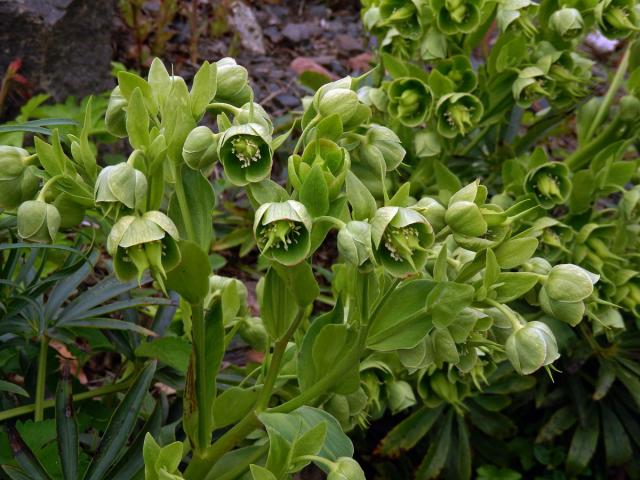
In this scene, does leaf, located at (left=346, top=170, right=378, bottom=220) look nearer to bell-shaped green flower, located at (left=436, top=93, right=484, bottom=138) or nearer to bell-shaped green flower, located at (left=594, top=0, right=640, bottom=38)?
bell-shaped green flower, located at (left=436, top=93, right=484, bottom=138)

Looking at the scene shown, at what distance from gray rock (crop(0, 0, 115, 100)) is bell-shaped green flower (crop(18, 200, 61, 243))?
1.42 metres

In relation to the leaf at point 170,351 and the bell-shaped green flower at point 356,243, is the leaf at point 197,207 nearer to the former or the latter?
the bell-shaped green flower at point 356,243

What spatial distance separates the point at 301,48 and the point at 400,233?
2.24 meters

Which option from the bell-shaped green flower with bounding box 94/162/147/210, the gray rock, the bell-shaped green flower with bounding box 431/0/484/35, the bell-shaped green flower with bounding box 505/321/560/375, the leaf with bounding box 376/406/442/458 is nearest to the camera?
the bell-shaped green flower with bounding box 94/162/147/210

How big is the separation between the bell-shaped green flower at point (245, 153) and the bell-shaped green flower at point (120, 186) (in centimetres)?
9

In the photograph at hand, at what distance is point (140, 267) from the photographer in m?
0.72

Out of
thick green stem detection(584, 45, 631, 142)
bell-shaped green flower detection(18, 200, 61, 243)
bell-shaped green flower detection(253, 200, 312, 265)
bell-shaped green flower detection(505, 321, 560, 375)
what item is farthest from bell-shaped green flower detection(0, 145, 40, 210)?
thick green stem detection(584, 45, 631, 142)

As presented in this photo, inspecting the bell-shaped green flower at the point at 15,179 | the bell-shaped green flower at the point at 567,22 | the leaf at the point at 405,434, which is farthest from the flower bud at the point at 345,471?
the bell-shaped green flower at the point at 567,22

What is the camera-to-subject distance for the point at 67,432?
1009mm

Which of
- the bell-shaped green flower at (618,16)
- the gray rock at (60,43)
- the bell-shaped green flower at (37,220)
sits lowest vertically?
the gray rock at (60,43)

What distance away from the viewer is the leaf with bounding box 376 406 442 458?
1.56 metres

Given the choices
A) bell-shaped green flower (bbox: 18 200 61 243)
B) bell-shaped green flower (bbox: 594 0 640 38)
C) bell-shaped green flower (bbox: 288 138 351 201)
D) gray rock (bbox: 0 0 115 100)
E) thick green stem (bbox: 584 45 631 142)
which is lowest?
gray rock (bbox: 0 0 115 100)

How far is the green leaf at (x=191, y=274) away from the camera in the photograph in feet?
2.64

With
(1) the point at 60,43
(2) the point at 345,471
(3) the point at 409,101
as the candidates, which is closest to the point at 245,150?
(2) the point at 345,471
